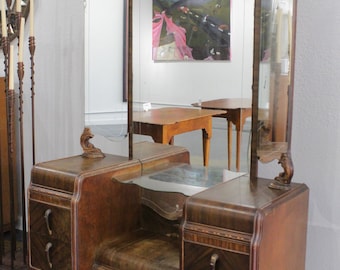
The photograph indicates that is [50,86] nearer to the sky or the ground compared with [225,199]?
nearer to the sky

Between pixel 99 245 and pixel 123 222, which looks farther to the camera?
pixel 123 222

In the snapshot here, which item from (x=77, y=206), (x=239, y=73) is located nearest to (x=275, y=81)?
(x=239, y=73)

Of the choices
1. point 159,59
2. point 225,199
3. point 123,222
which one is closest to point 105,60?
point 159,59

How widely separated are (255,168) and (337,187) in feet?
1.14

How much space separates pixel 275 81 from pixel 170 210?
668 mm

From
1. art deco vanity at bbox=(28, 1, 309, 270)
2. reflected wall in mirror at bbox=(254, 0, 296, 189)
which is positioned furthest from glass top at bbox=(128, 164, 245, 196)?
reflected wall in mirror at bbox=(254, 0, 296, 189)

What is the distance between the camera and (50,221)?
1674 mm

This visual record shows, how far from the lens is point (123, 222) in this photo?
6.00ft

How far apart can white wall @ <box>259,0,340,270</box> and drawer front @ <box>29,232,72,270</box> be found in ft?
2.88

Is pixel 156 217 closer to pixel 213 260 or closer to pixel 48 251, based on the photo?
pixel 48 251

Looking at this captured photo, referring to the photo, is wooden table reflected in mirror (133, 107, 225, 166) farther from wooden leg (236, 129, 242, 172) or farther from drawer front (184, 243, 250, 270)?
drawer front (184, 243, 250, 270)

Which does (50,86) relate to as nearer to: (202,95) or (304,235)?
(202,95)

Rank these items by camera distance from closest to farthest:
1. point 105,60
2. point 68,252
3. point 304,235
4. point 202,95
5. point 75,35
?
point 304,235 → point 68,252 → point 202,95 → point 105,60 → point 75,35

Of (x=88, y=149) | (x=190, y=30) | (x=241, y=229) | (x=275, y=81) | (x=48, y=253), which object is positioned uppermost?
(x=190, y=30)
